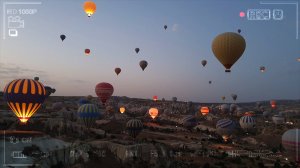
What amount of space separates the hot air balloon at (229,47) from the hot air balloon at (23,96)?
17.8 metres

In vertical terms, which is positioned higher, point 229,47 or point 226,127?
point 229,47

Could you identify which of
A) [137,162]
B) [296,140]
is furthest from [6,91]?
[296,140]

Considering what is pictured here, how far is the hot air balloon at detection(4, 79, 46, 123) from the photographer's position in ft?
88.7

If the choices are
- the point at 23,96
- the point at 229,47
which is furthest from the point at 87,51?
the point at 229,47

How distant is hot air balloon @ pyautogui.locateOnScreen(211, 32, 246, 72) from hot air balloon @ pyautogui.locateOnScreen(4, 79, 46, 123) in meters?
17.8

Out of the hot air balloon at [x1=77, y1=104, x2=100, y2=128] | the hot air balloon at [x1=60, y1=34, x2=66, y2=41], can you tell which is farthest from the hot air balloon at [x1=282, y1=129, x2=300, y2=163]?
the hot air balloon at [x1=60, y1=34, x2=66, y2=41]

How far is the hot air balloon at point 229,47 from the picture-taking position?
98.4 ft

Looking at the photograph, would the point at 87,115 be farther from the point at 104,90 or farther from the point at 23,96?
the point at 104,90

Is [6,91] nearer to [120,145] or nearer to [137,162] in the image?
[120,145]

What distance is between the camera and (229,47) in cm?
3006

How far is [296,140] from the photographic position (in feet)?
84.4

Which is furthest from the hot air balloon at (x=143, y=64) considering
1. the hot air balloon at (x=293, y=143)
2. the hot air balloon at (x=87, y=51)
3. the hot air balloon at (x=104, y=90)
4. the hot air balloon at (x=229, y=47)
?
the hot air balloon at (x=293, y=143)

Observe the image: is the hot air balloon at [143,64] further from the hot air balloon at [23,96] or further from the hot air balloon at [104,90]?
the hot air balloon at [23,96]

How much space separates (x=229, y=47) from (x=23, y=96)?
19707 millimetres
